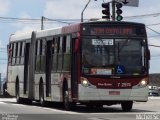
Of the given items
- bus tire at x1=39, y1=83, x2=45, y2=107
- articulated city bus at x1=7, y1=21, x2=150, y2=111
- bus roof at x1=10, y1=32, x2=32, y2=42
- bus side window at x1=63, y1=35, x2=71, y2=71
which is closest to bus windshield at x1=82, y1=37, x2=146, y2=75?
articulated city bus at x1=7, y1=21, x2=150, y2=111

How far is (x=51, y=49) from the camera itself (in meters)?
26.8

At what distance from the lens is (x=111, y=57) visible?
2305cm

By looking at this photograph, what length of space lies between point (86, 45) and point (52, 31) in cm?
417

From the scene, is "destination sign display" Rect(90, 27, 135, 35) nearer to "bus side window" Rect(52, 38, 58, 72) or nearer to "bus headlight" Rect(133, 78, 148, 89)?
"bus headlight" Rect(133, 78, 148, 89)

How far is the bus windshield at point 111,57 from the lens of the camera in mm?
22922

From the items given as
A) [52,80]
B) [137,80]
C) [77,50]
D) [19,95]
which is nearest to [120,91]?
[137,80]

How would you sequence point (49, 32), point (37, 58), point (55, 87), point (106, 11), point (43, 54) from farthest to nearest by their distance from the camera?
1. point (106, 11)
2. point (37, 58)
3. point (43, 54)
4. point (49, 32)
5. point (55, 87)

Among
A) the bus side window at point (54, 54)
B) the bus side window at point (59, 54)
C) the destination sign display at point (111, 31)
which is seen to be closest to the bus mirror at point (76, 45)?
the destination sign display at point (111, 31)

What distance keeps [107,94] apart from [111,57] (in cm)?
140

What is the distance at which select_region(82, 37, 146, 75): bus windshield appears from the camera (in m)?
22.9

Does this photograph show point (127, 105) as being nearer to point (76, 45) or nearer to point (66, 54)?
point (66, 54)

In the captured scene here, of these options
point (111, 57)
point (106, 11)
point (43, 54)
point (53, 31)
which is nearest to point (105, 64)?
point (111, 57)

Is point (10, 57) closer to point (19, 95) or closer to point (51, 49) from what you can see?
point (19, 95)

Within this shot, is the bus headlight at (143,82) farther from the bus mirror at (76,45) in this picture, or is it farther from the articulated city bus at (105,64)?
the bus mirror at (76,45)
